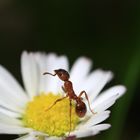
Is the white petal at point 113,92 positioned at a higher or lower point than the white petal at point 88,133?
higher

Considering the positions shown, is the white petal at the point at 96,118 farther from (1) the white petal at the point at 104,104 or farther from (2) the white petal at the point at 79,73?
(2) the white petal at the point at 79,73

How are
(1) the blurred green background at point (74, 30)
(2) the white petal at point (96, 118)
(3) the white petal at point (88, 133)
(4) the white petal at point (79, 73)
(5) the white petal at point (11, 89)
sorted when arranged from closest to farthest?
(3) the white petal at point (88, 133), (2) the white petal at point (96, 118), (5) the white petal at point (11, 89), (4) the white petal at point (79, 73), (1) the blurred green background at point (74, 30)

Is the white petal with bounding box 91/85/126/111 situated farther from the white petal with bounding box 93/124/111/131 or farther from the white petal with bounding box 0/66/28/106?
the white petal with bounding box 0/66/28/106

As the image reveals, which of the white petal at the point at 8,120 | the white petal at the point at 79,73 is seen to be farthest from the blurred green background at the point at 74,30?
the white petal at the point at 8,120

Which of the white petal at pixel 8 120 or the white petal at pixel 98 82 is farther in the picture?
the white petal at pixel 98 82

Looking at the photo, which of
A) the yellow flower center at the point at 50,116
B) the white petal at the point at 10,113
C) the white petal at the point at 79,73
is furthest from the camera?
the white petal at the point at 79,73

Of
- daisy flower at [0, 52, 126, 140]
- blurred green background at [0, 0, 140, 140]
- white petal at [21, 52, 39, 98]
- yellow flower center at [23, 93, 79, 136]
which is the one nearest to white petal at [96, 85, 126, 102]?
daisy flower at [0, 52, 126, 140]

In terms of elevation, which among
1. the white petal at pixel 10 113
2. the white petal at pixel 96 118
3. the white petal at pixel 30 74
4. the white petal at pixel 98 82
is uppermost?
the white petal at pixel 30 74
